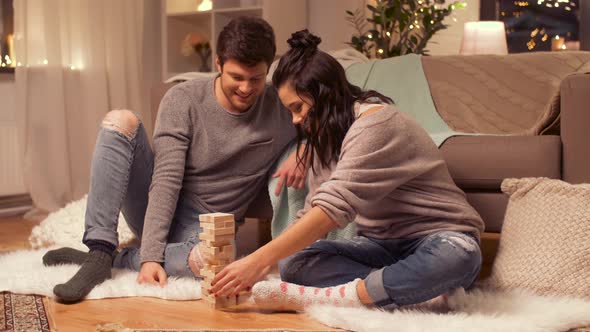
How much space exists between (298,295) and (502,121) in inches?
47.2

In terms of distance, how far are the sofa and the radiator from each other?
1.13 meters

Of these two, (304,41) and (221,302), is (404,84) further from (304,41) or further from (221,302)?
(221,302)

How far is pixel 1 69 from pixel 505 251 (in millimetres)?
2614

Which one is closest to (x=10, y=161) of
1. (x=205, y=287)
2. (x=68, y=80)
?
(x=68, y=80)

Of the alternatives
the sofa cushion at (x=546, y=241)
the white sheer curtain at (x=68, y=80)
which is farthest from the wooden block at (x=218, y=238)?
the white sheer curtain at (x=68, y=80)

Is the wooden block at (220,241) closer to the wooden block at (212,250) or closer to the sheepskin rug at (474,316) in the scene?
the wooden block at (212,250)

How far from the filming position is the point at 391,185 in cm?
156

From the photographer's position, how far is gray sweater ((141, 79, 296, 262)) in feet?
6.29

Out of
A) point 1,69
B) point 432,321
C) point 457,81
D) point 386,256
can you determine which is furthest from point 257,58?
point 1,69

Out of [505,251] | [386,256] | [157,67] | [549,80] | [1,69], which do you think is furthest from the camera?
[157,67]

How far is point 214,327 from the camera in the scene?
150 cm

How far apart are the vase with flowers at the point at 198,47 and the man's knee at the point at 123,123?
2.25 meters

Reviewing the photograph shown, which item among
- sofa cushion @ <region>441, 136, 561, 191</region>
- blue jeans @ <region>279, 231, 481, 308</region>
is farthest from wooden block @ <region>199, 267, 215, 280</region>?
sofa cushion @ <region>441, 136, 561, 191</region>

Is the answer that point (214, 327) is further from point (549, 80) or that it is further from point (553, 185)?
point (549, 80)
